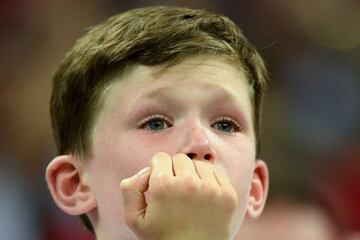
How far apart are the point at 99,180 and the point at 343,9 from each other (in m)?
2.33

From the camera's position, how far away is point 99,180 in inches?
53.3

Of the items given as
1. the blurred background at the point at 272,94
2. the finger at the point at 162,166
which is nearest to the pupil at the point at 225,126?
the finger at the point at 162,166

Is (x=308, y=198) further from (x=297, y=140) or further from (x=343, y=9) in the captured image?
(x=343, y=9)

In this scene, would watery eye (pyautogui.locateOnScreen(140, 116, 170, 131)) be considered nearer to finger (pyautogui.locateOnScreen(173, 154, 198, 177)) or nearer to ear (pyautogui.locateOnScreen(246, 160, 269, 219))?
finger (pyautogui.locateOnScreen(173, 154, 198, 177))

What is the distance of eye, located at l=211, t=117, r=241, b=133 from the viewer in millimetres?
1323

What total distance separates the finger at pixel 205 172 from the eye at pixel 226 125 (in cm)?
16

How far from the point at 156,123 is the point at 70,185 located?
0.83 feet

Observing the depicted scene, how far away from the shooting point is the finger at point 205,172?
1.11 m

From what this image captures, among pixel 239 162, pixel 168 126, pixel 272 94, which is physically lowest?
pixel 272 94

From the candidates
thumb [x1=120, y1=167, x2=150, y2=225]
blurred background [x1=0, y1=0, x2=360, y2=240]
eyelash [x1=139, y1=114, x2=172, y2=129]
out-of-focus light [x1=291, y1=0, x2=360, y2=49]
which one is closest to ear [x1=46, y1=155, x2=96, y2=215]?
eyelash [x1=139, y1=114, x2=172, y2=129]

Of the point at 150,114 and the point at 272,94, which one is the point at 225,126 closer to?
the point at 150,114

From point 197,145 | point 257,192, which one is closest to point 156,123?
point 197,145

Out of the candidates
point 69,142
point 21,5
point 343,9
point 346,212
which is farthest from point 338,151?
point 69,142

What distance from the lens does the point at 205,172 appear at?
3.69ft
